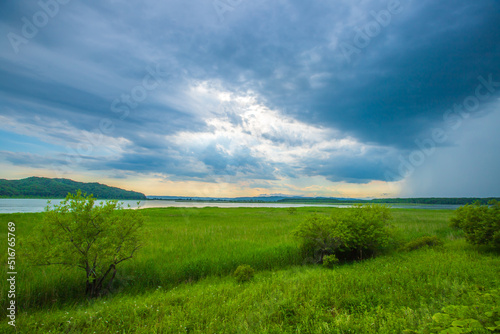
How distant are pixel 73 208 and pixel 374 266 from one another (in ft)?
37.2

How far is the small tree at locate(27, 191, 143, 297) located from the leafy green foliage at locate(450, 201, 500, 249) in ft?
50.1

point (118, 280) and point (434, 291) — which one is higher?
point (434, 291)

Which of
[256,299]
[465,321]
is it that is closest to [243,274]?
[256,299]

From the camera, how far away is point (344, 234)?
10.5 metres

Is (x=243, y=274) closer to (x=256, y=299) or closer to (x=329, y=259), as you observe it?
(x=256, y=299)

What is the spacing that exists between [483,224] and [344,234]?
6609mm

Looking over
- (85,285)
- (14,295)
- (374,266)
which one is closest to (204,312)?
(85,285)

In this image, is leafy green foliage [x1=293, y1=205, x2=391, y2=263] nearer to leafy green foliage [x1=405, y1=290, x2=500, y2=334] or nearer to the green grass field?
the green grass field

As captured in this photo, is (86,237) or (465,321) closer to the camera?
(465,321)

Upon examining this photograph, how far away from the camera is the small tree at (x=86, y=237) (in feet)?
20.3

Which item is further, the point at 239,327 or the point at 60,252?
the point at 60,252

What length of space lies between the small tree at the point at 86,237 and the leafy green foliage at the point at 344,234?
27.2ft

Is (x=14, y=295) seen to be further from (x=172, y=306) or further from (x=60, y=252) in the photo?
(x=172, y=306)

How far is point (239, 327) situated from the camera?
438 centimetres
